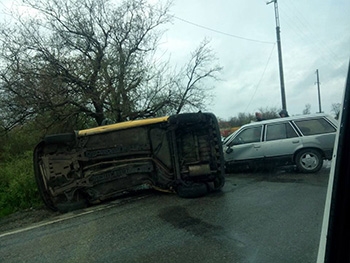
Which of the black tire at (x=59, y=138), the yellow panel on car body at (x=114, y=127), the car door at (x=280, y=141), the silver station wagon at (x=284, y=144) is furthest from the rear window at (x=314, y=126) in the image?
the black tire at (x=59, y=138)

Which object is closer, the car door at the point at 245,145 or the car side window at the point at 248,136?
the car door at the point at 245,145

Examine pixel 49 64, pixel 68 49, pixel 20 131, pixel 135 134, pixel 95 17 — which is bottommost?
pixel 135 134

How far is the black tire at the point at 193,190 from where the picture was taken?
673 cm

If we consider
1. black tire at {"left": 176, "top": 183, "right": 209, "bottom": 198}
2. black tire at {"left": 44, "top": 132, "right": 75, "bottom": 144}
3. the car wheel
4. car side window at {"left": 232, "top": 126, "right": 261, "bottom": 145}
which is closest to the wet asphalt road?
black tire at {"left": 176, "top": 183, "right": 209, "bottom": 198}

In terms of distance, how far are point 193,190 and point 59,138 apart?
124 inches

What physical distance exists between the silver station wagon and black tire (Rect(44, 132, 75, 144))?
4.93m

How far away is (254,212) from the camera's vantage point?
17.7ft

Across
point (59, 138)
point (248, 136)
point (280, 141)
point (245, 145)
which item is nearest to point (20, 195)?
point (59, 138)

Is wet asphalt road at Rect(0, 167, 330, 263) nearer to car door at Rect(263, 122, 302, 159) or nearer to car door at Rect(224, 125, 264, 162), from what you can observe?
car door at Rect(263, 122, 302, 159)

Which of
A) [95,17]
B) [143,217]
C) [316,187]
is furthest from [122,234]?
[95,17]

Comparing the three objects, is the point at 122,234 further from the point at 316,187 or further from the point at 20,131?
the point at 20,131

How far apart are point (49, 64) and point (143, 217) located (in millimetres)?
10172

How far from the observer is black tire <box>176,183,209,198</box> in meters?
6.73

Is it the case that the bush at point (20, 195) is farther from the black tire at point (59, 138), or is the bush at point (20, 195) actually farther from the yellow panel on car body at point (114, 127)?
the yellow panel on car body at point (114, 127)
